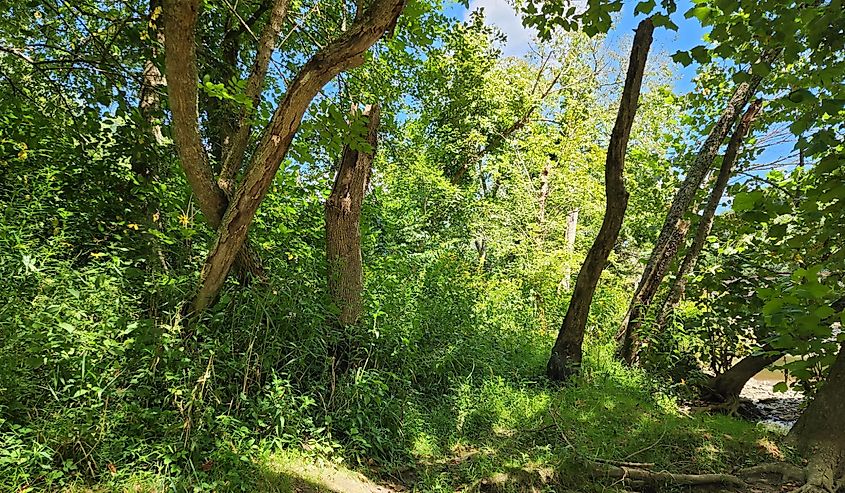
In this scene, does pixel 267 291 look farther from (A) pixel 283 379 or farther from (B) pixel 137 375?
(B) pixel 137 375

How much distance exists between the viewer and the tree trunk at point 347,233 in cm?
418

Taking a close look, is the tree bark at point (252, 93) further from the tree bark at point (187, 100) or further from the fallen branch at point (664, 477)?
the fallen branch at point (664, 477)

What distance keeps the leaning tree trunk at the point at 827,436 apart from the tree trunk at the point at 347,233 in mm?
3564

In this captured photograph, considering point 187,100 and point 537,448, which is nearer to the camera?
point 187,100

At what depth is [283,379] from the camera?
3.38 m

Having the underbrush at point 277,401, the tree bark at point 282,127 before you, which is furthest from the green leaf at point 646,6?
the underbrush at point 277,401

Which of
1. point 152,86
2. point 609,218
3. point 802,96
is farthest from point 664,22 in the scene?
point 152,86

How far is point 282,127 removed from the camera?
314 cm

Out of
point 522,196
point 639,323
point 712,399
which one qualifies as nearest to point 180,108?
point 639,323

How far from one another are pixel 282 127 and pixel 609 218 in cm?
389

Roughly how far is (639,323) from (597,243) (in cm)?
173

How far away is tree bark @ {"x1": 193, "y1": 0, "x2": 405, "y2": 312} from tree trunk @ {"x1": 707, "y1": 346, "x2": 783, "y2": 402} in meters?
5.91

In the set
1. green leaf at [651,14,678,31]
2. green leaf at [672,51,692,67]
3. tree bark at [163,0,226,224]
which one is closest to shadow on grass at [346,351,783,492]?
tree bark at [163,0,226,224]

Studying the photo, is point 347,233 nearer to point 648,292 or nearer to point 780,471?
point 780,471
